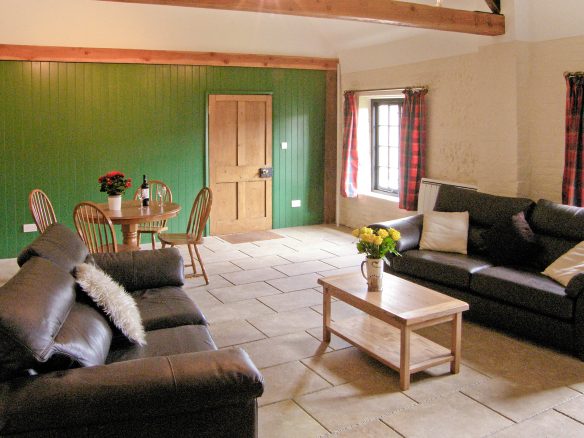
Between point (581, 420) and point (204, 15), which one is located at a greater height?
point (204, 15)

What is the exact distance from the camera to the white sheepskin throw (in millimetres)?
3016

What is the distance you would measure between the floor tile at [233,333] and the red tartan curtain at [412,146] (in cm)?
327

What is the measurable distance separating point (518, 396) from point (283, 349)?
1.51m

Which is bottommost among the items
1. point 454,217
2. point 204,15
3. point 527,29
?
point 454,217

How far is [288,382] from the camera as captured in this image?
3627mm

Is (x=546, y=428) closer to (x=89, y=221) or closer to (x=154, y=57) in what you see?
(x=89, y=221)

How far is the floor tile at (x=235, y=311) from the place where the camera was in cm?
480

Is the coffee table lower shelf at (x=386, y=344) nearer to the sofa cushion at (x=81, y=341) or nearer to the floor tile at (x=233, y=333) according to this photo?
the floor tile at (x=233, y=333)

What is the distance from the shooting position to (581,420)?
317 cm

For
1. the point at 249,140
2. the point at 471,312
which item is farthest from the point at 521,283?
the point at 249,140

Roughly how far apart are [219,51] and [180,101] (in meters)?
0.80

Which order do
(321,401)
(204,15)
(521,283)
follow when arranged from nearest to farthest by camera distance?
(321,401) → (521,283) → (204,15)

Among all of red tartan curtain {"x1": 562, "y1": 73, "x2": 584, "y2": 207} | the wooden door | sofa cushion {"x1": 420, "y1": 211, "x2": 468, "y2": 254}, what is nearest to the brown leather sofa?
sofa cushion {"x1": 420, "y1": 211, "x2": 468, "y2": 254}

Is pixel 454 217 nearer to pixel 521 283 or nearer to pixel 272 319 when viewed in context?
pixel 521 283
